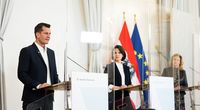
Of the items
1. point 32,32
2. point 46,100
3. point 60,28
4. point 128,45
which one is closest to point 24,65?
point 46,100

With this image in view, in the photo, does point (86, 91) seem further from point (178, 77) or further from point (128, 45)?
point (128, 45)

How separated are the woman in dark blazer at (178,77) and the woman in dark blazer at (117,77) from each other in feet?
2.36

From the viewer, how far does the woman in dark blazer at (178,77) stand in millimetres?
5039

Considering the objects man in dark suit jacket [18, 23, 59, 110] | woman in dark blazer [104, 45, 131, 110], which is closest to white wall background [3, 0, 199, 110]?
woman in dark blazer [104, 45, 131, 110]

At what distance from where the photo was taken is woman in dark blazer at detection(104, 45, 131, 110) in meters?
4.01

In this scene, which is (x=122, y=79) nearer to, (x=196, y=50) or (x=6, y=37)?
(x=6, y=37)

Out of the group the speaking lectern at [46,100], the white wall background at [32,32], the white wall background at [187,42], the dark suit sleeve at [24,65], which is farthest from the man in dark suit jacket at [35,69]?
the white wall background at [187,42]

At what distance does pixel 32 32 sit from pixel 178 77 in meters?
2.05

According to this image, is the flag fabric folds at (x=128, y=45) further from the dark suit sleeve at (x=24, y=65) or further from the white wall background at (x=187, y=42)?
the dark suit sleeve at (x=24, y=65)

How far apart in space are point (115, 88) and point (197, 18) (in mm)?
3067

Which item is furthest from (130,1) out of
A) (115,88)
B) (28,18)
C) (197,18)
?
(115,88)

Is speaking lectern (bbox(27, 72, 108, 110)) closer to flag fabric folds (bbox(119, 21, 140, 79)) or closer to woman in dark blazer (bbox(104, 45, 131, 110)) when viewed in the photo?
woman in dark blazer (bbox(104, 45, 131, 110))

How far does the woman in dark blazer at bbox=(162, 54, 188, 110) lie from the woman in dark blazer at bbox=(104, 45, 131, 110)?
28.3 inches

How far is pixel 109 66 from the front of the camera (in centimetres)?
423
